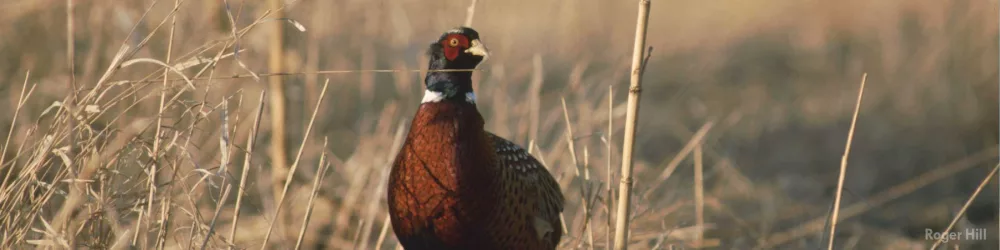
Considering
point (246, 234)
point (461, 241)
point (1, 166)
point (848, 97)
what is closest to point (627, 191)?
point (461, 241)

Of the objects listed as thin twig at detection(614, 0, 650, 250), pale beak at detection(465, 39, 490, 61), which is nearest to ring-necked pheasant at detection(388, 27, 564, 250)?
pale beak at detection(465, 39, 490, 61)

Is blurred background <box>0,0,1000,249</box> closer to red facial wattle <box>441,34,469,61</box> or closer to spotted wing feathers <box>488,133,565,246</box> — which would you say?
spotted wing feathers <box>488,133,565,246</box>

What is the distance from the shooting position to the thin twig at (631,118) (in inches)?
91.5

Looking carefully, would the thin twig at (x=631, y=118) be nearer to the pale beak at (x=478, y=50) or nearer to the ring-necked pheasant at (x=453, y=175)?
the ring-necked pheasant at (x=453, y=175)

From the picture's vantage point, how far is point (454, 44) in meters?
3.24

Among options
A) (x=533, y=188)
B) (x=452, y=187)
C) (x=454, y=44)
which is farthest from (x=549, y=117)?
(x=452, y=187)

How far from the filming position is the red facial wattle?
3234 mm

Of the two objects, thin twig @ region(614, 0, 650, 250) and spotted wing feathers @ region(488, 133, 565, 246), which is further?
spotted wing feathers @ region(488, 133, 565, 246)

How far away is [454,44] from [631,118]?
0.93 metres

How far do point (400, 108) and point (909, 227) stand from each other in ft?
8.29

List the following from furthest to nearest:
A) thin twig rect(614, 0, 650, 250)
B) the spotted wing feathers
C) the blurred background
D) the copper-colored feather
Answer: the spotted wing feathers → the copper-colored feather → the blurred background → thin twig rect(614, 0, 650, 250)

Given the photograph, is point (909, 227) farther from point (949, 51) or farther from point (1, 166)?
point (1, 166)

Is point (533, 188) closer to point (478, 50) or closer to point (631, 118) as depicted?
point (478, 50)

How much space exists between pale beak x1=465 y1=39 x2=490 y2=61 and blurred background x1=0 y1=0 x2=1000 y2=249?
34 cm
